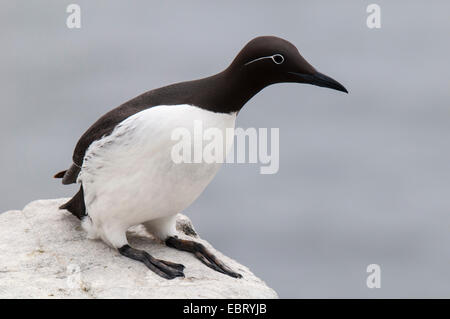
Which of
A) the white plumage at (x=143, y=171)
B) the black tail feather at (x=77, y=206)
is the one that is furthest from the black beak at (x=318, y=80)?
the black tail feather at (x=77, y=206)

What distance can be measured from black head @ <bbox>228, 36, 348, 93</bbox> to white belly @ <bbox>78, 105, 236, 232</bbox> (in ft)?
0.94

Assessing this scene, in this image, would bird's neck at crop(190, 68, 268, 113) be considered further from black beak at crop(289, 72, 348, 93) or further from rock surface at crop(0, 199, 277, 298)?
rock surface at crop(0, 199, 277, 298)

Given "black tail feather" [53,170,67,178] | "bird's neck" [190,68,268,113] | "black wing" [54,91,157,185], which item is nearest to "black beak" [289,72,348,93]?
"bird's neck" [190,68,268,113]

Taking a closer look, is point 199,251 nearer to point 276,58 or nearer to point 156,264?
point 156,264

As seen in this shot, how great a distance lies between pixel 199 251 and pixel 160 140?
2.81ft

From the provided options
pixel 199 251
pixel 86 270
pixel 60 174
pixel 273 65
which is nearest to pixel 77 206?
pixel 60 174

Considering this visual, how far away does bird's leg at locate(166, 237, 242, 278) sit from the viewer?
499cm

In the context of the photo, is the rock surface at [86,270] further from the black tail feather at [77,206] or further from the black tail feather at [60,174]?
the black tail feather at [60,174]

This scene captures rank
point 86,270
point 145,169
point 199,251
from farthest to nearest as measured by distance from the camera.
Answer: point 199,251 < point 86,270 < point 145,169

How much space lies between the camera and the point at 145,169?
182 inches

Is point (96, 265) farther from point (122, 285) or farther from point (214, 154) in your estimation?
point (214, 154)

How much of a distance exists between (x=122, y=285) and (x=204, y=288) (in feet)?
1.45

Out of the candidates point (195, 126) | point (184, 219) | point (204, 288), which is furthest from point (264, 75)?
point (184, 219)
